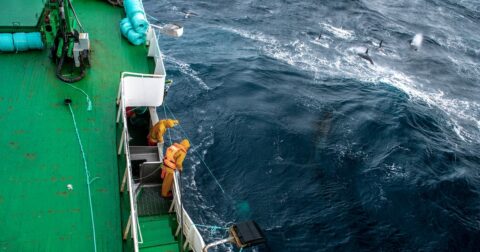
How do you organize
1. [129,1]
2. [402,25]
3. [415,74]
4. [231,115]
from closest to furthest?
[129,1] < [231,115] < [415,74] < [402,25]

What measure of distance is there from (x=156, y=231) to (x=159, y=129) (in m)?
3.89

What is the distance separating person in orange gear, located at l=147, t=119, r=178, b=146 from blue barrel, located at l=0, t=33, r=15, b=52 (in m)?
7.78

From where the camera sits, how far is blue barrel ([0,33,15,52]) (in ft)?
51.9

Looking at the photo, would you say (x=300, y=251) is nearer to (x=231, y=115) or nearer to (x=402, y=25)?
(x=231, y=115)

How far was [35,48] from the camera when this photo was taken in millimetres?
16609

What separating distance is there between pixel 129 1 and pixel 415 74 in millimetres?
→ 26680

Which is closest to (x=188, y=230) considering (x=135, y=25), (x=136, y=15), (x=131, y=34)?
(x=131, y=34)

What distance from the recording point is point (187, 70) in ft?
90.8

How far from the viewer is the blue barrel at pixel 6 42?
15828 millimetres

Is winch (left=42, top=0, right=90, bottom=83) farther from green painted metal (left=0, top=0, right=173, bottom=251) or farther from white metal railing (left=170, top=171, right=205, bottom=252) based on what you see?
white metal railing (left=170, top=171, right=205, bottom=252)

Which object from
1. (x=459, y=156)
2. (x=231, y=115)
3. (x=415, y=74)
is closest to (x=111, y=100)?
(x=231, y=115)

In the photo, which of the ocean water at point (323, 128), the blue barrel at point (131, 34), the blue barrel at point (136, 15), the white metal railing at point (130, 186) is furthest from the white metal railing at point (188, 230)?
the blue barrel at point (136, 15)

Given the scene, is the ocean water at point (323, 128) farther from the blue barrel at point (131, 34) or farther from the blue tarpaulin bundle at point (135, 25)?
the blue tarpaulin bundle at point (135, 25)

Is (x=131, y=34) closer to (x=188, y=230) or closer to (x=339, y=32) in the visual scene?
(x=188, y=230)
